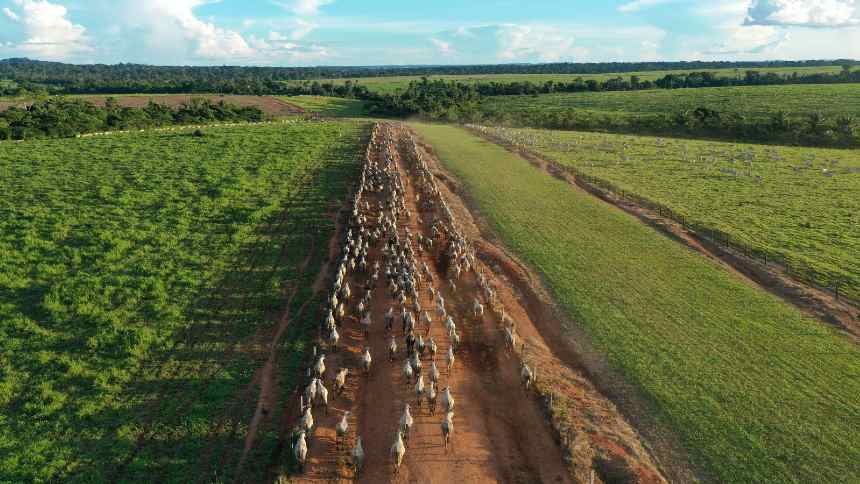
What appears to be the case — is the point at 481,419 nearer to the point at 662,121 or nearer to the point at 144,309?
the point at 144,309

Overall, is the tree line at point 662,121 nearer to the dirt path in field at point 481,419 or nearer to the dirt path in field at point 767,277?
the dirt path in field at point 767,277

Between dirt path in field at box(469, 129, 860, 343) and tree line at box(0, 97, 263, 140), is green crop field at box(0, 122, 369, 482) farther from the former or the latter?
tree line at box(0, 97, 263, 140)

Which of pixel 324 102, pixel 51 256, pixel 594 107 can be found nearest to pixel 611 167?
pixel 51 256

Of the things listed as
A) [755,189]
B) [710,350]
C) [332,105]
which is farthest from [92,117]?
[710,350]

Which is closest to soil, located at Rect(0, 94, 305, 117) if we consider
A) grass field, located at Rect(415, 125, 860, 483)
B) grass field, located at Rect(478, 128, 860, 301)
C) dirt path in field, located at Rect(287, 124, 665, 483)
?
grass field, located at Rect(478, 128, 860, 301)

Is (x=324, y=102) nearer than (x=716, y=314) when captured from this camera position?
No

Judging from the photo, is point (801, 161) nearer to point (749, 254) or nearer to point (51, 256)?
point (749, 254)

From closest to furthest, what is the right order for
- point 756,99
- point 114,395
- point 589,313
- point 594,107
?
point 114,395 → point 589,313 → point 756,99 → point 594,107
